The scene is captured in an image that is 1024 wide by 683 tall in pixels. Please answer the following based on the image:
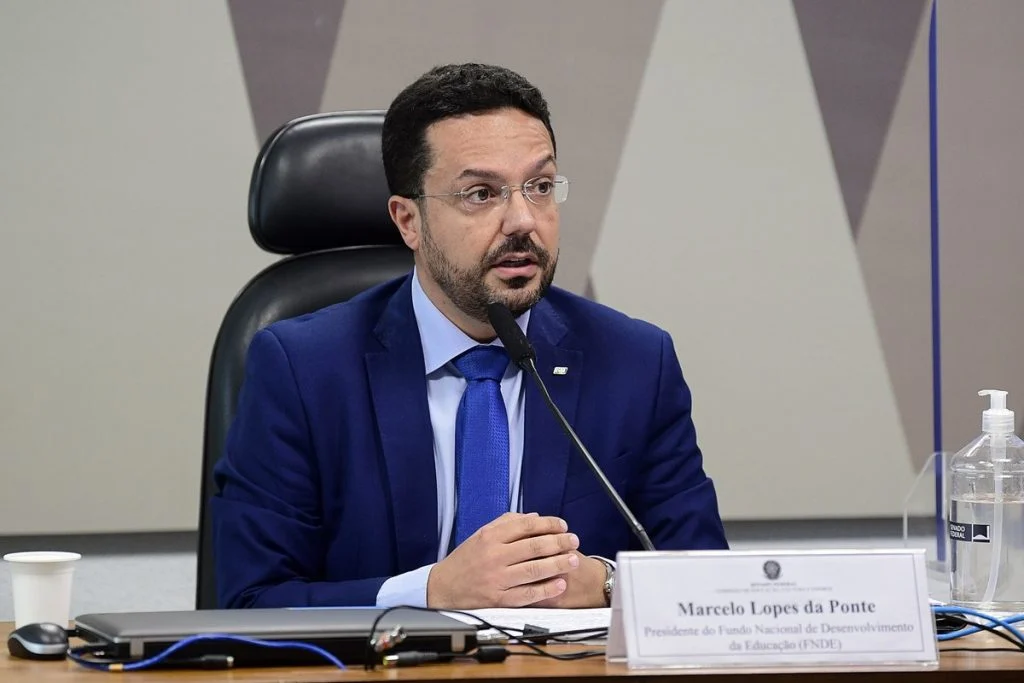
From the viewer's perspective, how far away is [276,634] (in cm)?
100

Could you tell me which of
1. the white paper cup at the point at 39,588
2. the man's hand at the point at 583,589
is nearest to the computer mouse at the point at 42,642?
the white paper cup at the point at 39,588

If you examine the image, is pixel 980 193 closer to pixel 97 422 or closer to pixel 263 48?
pixel 263 48

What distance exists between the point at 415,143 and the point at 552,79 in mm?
908

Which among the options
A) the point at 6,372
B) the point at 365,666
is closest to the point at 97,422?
the point at 6,372

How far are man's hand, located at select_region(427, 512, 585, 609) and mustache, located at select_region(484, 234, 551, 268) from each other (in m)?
0.40

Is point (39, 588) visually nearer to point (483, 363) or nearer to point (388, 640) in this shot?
point (388, 640)

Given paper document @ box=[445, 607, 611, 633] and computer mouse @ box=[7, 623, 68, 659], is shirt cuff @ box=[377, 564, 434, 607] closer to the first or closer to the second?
paper document @ box=[445, 607, 611, 633]

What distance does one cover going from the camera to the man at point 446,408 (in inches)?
66.6

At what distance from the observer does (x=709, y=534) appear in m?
1.78

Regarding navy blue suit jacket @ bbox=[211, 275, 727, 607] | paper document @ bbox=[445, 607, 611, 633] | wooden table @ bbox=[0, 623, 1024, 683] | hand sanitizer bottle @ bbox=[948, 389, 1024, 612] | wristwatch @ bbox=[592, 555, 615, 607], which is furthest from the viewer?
navy blue suit jacket @ bbox=[211, 275, 727, 607]

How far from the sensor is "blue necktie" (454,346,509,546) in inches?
67.5

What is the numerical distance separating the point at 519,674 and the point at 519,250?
876 millimetres

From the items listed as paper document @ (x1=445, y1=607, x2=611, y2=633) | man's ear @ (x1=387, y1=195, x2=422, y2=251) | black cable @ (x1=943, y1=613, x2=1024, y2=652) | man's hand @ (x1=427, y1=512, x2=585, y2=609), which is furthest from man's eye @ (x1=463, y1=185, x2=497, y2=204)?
black cable @ (x1=943, y1=613, x2=1024, y2=652)

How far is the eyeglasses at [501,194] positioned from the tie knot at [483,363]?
0.19 metres
